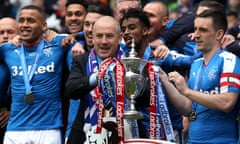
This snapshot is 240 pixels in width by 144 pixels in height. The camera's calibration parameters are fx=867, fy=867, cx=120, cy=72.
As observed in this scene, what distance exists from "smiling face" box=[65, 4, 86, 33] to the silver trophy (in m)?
3.32

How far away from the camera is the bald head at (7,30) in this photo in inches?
432

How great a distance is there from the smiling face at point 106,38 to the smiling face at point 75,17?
1985mm

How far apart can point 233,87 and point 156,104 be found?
769mm

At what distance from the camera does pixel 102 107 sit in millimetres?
8445

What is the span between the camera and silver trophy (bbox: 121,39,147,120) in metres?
7.48

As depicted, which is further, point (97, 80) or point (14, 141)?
point (14, 141)

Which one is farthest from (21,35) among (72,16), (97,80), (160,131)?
(160,131)

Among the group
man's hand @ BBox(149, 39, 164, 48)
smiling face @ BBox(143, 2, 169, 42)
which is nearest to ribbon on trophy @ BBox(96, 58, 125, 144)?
man's hand @ BBox(149, 39, 164, 48)

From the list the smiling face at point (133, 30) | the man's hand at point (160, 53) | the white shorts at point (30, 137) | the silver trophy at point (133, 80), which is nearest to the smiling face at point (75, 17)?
the white shorts at point (30, 137)

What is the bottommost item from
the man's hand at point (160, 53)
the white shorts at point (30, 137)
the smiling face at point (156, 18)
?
the white shorts at point (30, 137)

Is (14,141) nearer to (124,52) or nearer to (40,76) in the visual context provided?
(40,76)

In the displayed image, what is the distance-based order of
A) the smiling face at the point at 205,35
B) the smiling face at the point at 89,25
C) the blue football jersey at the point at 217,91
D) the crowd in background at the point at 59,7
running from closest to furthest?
the blue football jersey at the point at 217,91 < the smiling face at the point at 205,35 < the smiling face at the point at 89,25 < the crowd in background at the point at 59,7

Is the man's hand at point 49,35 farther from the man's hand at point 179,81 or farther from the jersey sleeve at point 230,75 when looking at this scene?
the jersey sleeve at point 230,75

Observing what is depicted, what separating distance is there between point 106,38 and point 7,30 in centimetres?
251
